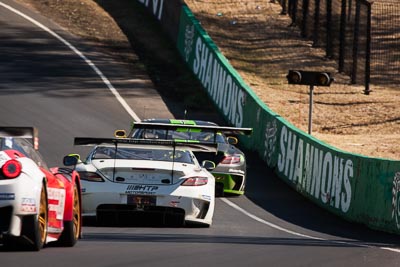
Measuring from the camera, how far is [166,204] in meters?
15.7

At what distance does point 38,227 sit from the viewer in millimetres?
10727

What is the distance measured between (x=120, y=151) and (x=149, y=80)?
19334 mm

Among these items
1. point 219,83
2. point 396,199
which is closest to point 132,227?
point 396,199

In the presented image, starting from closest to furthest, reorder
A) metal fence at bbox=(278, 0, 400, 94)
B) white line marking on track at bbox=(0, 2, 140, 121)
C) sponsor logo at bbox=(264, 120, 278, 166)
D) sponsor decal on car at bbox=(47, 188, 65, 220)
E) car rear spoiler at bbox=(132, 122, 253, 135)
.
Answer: sponsor decal on car at bbox=(47, 188, 65, 220) → car rear spoiler at bbox=(132, 122, 253, 135) → sponsor logo at bbox=(264, 120, 278, 166) → white line marking on track at bbox=(0, 2, 140, 121) → metal fence at bbox=(278, 0, 400, 94)

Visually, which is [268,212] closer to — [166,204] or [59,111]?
[166,204]

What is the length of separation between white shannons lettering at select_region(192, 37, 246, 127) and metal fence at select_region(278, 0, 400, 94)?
473cm

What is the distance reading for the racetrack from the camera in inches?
456

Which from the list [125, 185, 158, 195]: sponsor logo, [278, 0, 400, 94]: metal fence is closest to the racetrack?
[125, 185, 158, 195]: sponsor logo

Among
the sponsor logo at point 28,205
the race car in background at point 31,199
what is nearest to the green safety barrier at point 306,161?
the race car in background at point 31,199

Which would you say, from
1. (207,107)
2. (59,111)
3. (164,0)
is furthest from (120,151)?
(164,0)

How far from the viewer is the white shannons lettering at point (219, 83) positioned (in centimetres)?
3055

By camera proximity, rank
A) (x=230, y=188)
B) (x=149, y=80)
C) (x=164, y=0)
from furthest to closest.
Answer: (x=164, y=0) → (x=149, y=80) → (x=230, y=188)

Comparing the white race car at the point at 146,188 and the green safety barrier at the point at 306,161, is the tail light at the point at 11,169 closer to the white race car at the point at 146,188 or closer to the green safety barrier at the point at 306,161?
the white race car at the point at 146,188

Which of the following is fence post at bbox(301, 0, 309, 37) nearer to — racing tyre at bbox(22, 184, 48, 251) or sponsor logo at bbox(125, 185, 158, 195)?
sponsor logo at bbox(125, 185, 158, 195)
